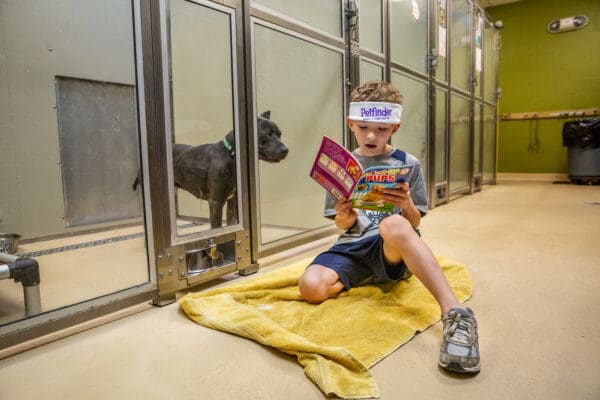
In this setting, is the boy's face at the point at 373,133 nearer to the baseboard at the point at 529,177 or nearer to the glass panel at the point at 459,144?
the glass panel at the point at 459,144

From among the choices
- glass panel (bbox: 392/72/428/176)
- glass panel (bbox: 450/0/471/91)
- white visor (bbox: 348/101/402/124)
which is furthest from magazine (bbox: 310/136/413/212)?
glass panel (bbox: 450/0/471/91)

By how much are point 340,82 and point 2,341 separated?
204 cm

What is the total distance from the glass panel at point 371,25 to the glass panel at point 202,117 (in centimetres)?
133

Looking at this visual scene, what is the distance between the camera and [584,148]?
5273 millimetres

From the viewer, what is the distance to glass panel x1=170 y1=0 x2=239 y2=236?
60.5 inches

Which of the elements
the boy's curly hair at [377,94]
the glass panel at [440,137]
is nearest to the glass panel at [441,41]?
the glass panel at [440,137]

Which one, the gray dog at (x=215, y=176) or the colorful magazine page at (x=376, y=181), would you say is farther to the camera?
the gray dog at (x=215, y=176)

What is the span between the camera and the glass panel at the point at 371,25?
2747mm

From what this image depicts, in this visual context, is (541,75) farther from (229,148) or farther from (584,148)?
(229,148)

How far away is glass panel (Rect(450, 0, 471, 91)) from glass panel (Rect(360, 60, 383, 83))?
1.64m

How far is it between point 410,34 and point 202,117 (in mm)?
2403

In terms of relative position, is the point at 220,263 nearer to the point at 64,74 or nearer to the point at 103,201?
the point at 103,201

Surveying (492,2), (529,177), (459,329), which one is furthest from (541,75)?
(459,329)

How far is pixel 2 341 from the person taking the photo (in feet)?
3.55
